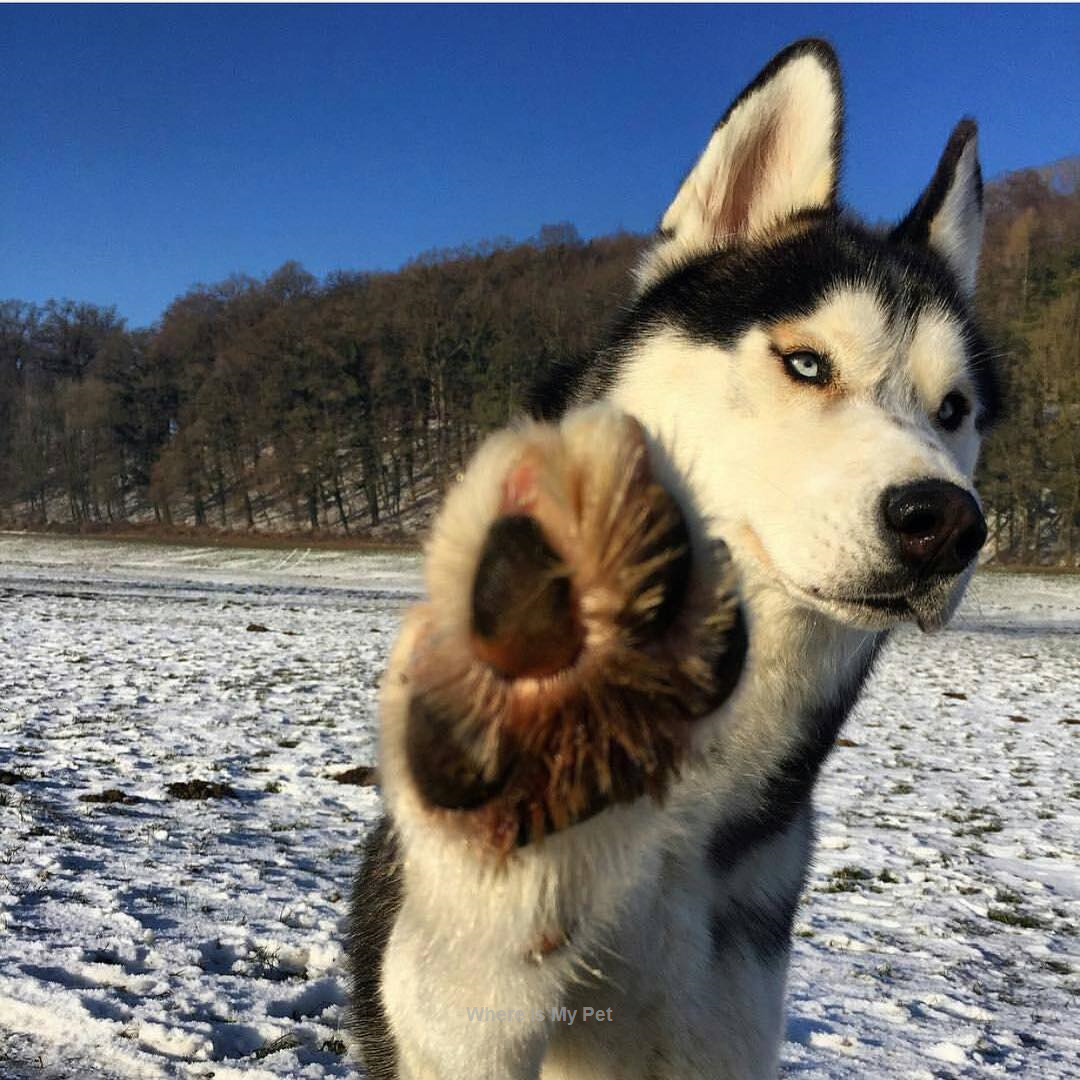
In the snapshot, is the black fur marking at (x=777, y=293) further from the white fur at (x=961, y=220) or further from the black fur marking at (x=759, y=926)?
the black fur marking at (x=759, y=926)

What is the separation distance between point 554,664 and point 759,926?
1.39 m

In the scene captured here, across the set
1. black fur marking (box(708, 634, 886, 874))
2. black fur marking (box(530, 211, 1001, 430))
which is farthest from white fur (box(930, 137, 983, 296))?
black fur marking (box(708, 634, 886, 874))

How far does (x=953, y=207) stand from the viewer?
279cm

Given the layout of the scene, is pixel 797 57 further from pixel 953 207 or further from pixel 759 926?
pixel 759 926

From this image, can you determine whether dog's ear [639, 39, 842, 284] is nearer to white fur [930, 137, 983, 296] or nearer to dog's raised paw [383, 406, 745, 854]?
white fur [930, 137, 983, 296]

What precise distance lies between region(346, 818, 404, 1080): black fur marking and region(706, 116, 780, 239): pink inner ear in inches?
77.5

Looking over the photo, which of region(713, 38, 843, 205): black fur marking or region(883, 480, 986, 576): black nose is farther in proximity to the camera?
region(713, 38, 843, 205): black fur marking

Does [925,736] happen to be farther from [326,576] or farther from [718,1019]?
[326,576]

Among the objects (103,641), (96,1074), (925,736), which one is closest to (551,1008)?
(96,1074)

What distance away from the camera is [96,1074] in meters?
2.65

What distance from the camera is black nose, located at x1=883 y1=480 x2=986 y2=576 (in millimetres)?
1602

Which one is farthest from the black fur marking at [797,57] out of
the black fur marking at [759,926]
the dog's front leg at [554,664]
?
the black fur marking at [759,926]

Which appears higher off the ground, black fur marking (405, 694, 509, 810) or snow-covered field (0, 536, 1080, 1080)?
black fur marking (405, 694, 509, 810)

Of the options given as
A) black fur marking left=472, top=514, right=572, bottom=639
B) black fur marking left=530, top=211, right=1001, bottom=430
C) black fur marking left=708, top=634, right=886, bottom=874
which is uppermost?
black fur marking left=530, top=211, right=1001, bottom=430
